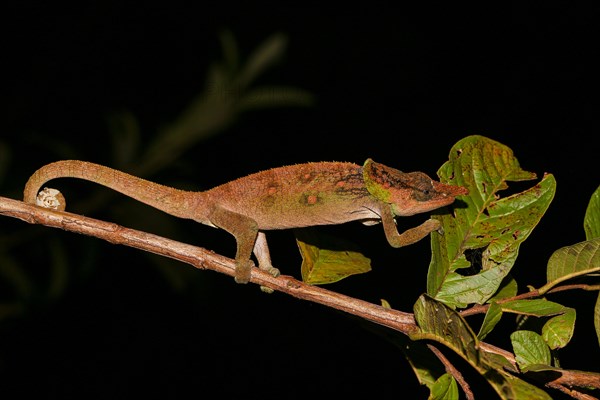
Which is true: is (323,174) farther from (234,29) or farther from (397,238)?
(234,29)

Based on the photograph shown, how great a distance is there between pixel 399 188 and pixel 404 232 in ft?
0.53

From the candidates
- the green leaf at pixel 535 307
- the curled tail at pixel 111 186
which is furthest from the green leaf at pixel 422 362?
the curled tail at pixel 111 186

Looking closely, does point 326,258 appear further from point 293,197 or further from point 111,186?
point 111,186

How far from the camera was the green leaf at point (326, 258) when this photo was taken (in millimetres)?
1730

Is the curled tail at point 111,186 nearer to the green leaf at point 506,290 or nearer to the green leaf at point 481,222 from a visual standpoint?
the green leaf at point 481,222

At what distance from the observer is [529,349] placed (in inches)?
54.2

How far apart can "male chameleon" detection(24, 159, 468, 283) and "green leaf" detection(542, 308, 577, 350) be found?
1.68ft

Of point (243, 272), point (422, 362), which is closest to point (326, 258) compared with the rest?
point (243, 272)

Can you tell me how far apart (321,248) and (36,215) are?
881mm

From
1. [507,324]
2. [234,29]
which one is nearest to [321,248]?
[507,324]

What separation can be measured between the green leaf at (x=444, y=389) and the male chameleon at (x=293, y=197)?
1.87 feet

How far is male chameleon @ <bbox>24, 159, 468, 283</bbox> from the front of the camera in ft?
6.39

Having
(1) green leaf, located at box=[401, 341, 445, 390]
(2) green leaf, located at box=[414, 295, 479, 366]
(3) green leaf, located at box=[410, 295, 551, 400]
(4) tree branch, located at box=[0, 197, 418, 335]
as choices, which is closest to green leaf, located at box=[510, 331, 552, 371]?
(3) green leaf, located at box=[410, 295, 551, 400]

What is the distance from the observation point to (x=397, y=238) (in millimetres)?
2008
